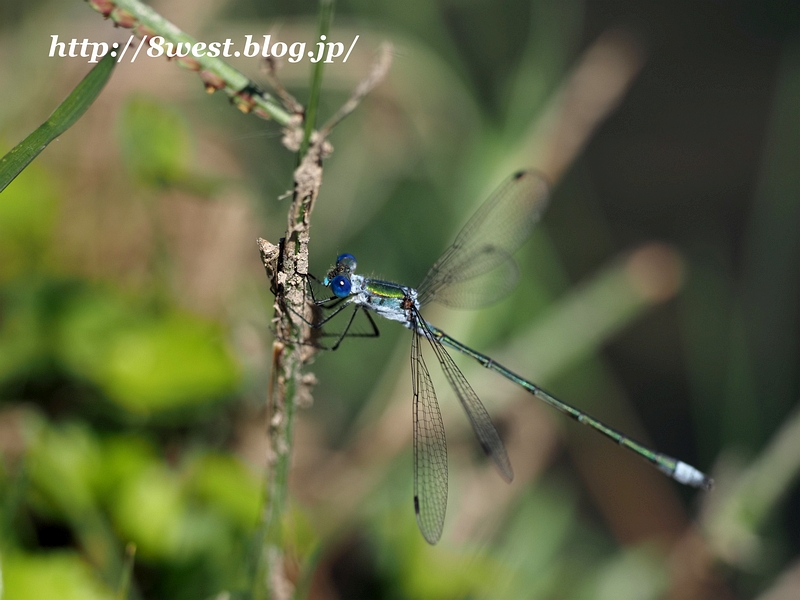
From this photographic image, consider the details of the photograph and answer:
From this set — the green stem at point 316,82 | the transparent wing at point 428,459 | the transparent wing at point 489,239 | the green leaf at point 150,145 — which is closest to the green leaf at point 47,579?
the transparent wing at point 428,459

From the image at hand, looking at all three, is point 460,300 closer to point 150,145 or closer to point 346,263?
point 346,263

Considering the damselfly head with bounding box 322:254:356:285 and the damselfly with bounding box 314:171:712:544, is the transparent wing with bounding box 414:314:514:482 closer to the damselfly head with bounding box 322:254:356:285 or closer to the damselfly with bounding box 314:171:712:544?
the damselfly with bounding box 314:171:712:544

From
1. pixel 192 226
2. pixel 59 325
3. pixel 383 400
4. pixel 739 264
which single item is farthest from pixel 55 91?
pixel 739 264

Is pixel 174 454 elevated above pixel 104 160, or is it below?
below

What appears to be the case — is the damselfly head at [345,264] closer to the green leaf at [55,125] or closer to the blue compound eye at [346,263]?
the blue compound eye at [346,263]

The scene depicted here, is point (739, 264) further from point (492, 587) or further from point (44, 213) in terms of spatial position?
point (44, 213)
